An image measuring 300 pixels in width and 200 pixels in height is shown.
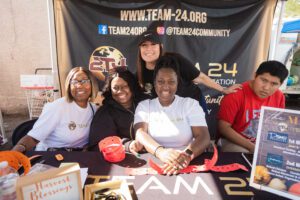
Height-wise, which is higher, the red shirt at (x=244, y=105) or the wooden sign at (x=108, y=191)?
Answer: the red shirt at (x=244, y=105)

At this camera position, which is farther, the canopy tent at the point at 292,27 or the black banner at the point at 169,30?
the canopy tent at the point at 292,27

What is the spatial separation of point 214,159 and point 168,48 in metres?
2.09

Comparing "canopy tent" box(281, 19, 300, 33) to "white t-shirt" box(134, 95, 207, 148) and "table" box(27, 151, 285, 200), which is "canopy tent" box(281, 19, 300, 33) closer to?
"white t-shirt" box(134, 95, 207, 148)

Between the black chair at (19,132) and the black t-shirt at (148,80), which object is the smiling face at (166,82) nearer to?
the black t-shirt at (148,80)

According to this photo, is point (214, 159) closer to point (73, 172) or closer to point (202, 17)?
point (73, 172)

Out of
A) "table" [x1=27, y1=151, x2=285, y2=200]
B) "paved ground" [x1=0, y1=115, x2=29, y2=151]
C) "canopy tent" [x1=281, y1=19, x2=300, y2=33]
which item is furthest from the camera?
"canopy tent" [x1=281, y1=19, x2=300, y2=33]

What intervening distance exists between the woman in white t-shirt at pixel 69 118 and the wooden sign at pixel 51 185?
3.36ft

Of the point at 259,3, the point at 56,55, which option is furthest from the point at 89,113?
the point at 259,3

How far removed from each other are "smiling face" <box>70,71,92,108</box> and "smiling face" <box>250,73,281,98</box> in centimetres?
148

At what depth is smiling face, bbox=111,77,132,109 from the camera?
1.93 metres

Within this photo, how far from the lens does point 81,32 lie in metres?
2.99

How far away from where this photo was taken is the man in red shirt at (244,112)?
2.00 metres

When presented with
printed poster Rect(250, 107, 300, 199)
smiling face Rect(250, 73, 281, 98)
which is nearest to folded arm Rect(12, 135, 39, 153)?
printed poster Rect(250, 107, 300, 199)

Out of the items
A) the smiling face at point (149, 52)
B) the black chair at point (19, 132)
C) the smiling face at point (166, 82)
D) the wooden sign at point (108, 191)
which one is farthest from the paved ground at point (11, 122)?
the wooden sign at point (108, 191)
